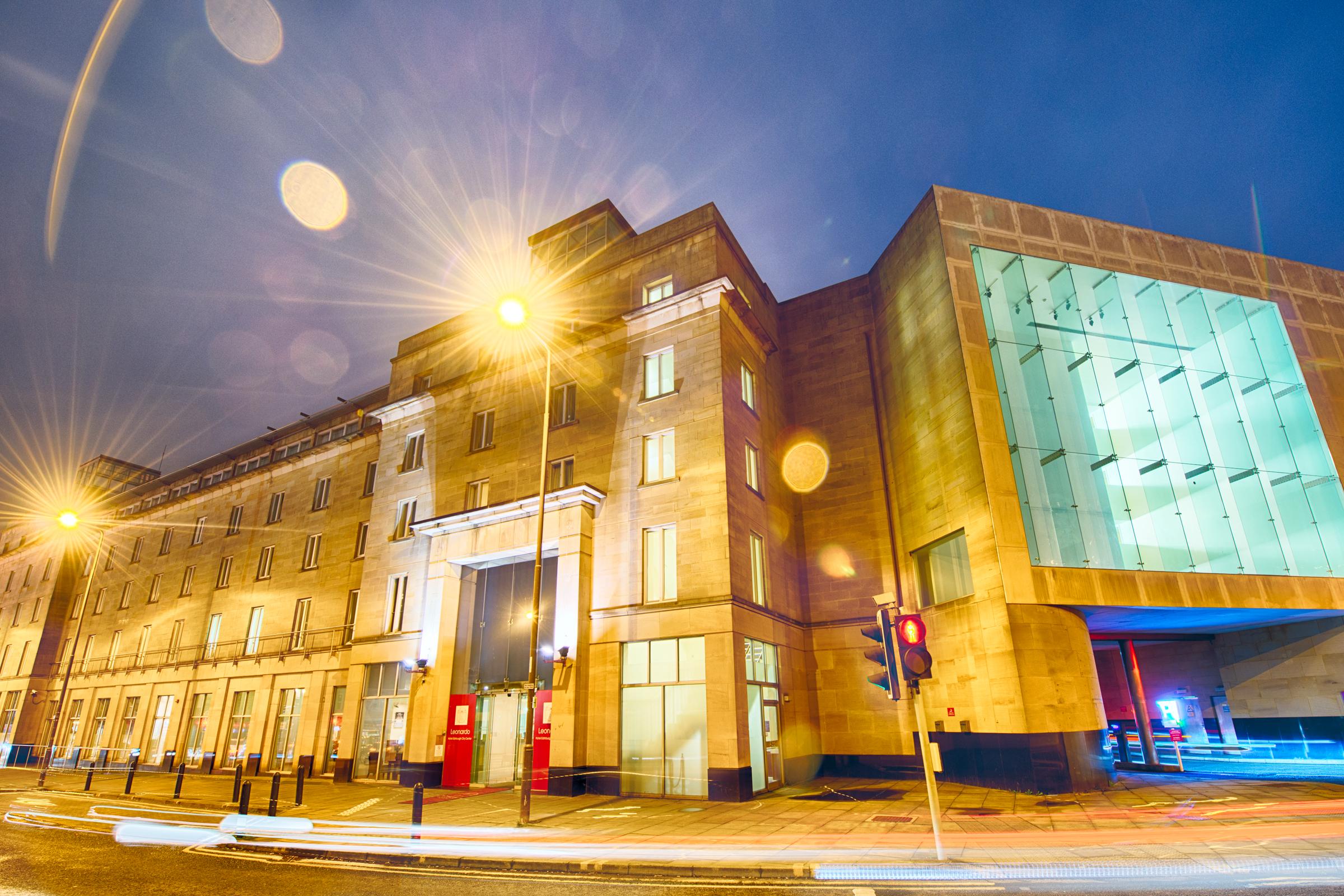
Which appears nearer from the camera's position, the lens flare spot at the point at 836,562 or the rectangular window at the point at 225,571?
the lens flare spot at the point at 836,562

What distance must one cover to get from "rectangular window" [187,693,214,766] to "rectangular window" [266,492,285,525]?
941cm

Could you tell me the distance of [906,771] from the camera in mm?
21734

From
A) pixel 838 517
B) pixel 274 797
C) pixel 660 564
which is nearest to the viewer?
pixel 274 797

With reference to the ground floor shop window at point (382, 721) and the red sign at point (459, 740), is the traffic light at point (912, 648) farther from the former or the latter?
the ground floor shop window at point (382, 721)

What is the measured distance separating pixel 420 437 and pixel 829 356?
723 inches

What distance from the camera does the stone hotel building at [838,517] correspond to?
19.0m

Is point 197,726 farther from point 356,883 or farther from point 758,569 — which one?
point 356,883

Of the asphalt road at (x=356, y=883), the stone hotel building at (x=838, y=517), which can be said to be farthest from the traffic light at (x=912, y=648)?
the stone hotel building at (x=838, y=517)

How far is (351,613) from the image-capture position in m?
29.5

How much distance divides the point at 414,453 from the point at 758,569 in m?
16.3

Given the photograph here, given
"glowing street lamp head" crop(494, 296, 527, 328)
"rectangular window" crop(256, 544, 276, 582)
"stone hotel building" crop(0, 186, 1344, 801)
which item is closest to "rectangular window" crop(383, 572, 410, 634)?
"stone hotel building" crop(0, 186, 1344, 801)

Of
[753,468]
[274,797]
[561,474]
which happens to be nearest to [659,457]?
[753,468]

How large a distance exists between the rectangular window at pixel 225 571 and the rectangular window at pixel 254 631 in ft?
12.4

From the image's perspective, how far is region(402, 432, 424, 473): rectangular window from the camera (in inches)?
1103
